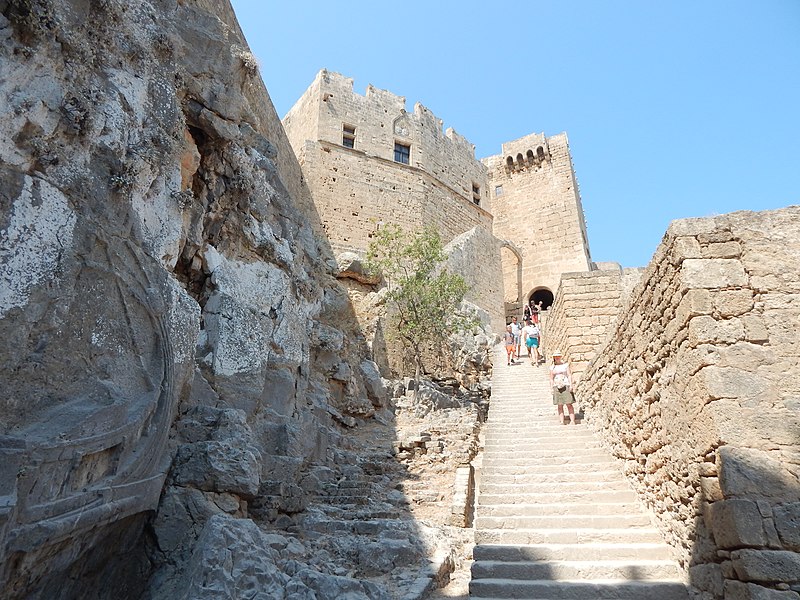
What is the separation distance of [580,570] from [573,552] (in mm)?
284

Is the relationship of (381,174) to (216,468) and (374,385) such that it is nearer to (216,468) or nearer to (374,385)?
(374,385)

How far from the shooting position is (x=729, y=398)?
3.45 metres

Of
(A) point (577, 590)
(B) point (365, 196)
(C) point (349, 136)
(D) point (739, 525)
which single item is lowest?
(A) point (577, 590)

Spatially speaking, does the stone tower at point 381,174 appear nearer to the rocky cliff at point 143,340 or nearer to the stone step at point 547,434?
the rocky cliff at point 143,340

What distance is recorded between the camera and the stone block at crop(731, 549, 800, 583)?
9.89 ft

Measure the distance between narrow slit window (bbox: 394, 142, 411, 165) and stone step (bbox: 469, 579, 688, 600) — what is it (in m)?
20.5

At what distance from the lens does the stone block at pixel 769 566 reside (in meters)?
3.02

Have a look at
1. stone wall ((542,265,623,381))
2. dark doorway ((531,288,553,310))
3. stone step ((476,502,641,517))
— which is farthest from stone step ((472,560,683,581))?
dark doorway ((531,288,553,310))

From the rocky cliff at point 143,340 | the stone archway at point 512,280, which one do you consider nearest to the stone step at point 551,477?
the rocky cliff at point 143,340

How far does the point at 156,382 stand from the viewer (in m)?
4.78

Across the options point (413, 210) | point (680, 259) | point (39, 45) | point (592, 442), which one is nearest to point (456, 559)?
point (592, 442)

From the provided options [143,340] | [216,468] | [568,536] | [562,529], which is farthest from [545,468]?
[143,340]

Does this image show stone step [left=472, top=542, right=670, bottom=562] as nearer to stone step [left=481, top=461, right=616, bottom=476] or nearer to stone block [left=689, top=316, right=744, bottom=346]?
stone step [left=481, top=461, right=616, bottom=476]

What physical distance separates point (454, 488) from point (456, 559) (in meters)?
1.83
